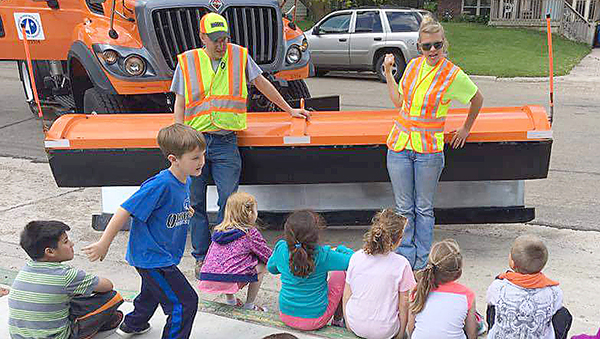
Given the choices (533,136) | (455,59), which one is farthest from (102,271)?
(455,59)

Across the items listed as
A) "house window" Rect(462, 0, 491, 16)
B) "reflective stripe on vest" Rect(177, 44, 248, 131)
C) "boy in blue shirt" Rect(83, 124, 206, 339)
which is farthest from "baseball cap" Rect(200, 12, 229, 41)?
"house window" Rect(462, 0, 491, 16)

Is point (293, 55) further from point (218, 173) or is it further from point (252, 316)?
point (252, 316)

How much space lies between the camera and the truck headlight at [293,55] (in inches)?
242

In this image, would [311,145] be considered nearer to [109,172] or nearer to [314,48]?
[109,172]

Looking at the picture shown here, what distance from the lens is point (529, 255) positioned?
9.44 feet

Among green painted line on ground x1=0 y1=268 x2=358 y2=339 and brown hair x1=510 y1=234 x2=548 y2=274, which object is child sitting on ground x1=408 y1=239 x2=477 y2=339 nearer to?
brown hair x1=510 y1=234 x2=548 y2=274

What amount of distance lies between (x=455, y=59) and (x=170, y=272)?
15.7 meters

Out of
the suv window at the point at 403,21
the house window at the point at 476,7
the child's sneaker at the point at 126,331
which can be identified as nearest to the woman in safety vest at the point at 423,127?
the child's sneaker at the point at 126,331

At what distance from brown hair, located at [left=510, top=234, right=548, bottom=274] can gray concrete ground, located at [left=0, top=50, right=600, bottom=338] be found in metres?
0.90

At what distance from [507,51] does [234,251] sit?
1718 cm

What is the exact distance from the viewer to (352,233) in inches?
203

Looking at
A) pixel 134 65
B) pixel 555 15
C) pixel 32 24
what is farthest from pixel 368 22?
pixel 555 15

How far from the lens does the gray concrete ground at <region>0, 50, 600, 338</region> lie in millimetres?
4188

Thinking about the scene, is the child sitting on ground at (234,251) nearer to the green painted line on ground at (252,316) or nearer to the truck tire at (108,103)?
the green painted line on ground at (252,316)
